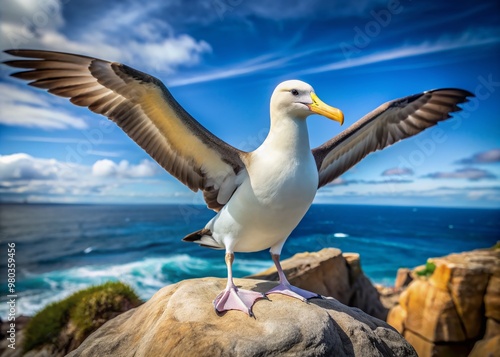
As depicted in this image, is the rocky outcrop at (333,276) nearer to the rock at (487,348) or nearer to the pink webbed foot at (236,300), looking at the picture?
the rock at (487,348)

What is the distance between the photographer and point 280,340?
3.80 meters

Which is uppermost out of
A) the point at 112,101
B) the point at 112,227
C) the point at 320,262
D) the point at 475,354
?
the point at 112,101

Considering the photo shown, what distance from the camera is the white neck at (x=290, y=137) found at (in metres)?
4.50

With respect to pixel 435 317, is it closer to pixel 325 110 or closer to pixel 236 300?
pixel 236 300

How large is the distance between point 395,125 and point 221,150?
337 centimetres

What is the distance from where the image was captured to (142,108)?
4.96 meters

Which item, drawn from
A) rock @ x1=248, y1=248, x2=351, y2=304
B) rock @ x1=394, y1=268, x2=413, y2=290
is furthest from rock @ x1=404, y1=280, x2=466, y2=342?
rock @ x1=394, y1=268, x2=413, y2=290

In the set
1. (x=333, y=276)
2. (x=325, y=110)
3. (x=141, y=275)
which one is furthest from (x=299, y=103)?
(x=141, y=275)

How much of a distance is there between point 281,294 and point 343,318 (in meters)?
0.85

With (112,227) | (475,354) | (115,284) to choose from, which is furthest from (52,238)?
(475,354)

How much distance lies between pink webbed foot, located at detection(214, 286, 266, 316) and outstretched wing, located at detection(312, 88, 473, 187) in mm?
2531

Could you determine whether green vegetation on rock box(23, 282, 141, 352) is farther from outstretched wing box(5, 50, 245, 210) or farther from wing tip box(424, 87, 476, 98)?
wing tip box(424, 87, 476, 98)

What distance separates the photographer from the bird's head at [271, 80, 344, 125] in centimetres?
434

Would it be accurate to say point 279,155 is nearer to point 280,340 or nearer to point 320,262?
point 280,340
